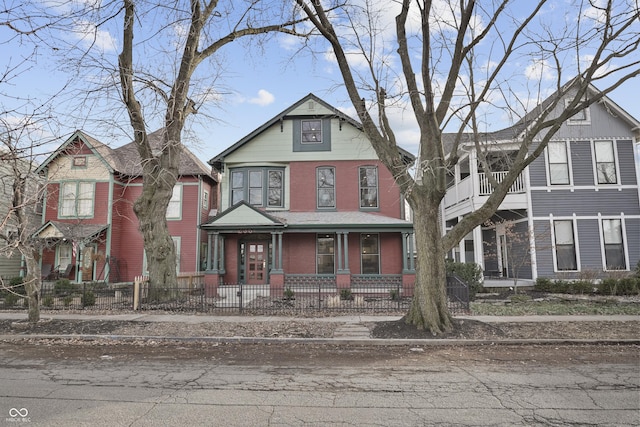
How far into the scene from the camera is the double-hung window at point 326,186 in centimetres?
2067

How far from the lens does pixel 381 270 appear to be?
775 inches

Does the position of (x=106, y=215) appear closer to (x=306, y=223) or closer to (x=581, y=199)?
(x=306, y=223)

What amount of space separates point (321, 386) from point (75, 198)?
2213 cm

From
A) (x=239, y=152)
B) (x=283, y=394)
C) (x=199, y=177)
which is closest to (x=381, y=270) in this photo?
(x=239, y=152)

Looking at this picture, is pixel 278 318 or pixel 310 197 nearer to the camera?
pixel 278 318

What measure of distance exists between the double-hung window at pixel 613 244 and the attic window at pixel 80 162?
27.4 metres

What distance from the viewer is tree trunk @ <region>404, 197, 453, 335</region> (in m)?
9.73

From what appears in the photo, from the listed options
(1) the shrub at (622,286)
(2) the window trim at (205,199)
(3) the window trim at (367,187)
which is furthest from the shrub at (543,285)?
(2) the window trim at (205,199)

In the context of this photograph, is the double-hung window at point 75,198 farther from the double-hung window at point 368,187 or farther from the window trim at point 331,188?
the double-hung window at point 368,187

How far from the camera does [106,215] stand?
2255cm

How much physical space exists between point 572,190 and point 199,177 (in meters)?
19.3

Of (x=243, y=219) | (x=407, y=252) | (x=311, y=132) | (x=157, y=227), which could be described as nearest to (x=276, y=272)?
(x=243, y=219)

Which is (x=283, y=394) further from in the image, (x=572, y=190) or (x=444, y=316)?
(x=572, y=190)

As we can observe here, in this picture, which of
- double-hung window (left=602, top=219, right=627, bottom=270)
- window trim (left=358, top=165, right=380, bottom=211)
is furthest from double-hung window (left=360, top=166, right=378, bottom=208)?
double-hung window (left=602, top=219, right=627, bottom=270)
